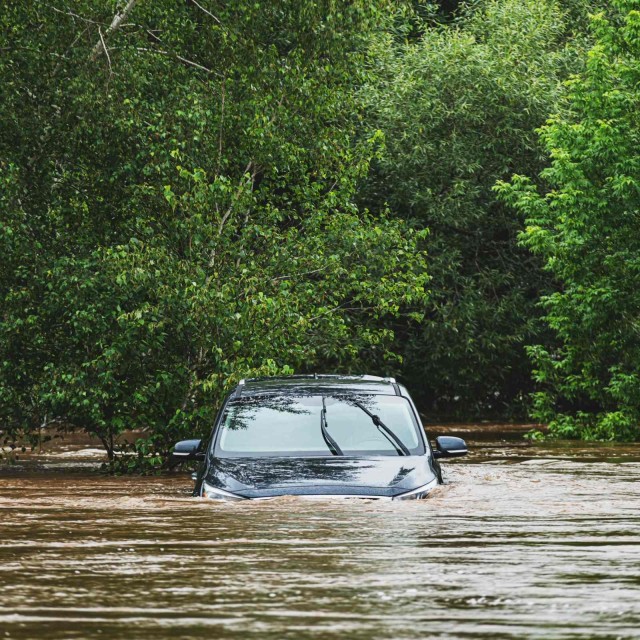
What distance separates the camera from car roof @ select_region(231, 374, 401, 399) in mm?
11914

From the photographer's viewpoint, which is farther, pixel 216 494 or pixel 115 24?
pixel 115 24

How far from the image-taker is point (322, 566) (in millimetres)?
8164

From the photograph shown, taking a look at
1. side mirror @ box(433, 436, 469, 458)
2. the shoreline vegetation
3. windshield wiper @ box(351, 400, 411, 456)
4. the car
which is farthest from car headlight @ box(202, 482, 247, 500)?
the shoreline vegetation

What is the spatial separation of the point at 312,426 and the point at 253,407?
0.56m

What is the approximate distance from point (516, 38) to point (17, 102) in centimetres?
1730

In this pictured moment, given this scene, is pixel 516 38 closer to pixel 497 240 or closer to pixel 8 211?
pixel 497 240

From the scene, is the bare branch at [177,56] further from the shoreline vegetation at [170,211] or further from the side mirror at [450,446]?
the side mirror at [450,446]

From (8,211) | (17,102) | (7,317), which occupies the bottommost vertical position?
(7,317)

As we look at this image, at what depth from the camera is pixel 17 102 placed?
18.5m

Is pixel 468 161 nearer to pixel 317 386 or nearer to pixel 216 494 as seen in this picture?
pixel 317 386

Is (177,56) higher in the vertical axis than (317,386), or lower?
higher

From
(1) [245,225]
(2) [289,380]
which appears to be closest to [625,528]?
(2) [289,380]

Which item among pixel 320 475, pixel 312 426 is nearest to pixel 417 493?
pixel 320 475

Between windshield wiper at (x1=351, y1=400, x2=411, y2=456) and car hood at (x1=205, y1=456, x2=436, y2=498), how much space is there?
0.10 metres
